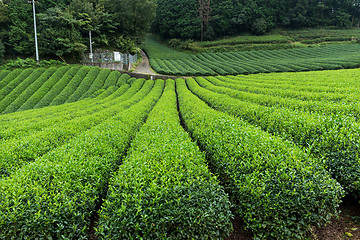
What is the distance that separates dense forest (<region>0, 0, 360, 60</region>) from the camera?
29625 mm

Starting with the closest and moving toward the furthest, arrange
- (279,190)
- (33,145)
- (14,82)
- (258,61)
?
(279,190) < (33,145) < (14,82) < (258,61)

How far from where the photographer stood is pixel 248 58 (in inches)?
1735

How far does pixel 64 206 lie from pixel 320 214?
15.8 feet

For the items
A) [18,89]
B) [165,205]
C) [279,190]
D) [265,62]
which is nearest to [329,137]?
[279,190]

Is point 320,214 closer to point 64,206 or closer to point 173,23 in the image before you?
point 64,206

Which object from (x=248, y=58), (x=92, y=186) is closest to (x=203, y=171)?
(x=92, y=186)

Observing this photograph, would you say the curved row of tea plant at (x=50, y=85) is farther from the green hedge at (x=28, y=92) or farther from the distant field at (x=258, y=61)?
the distant field at (x=258, y=61)

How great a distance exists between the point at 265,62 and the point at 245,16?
33697mm

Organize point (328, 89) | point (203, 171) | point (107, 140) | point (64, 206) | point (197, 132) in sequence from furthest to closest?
point (328, 89)
point (197, 132)
point (107, 140)
point (203, 171)
point (64, 206)

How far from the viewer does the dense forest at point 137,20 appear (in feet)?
97.2

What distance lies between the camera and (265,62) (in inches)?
1437

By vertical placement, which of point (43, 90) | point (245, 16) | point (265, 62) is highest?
point (245, 16)

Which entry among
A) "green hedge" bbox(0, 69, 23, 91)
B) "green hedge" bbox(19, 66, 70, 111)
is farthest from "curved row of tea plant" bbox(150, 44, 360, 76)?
"green hedge" bbox(0, 69, 23, 91)

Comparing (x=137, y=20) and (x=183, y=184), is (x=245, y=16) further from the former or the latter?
(x=183, y=184)
